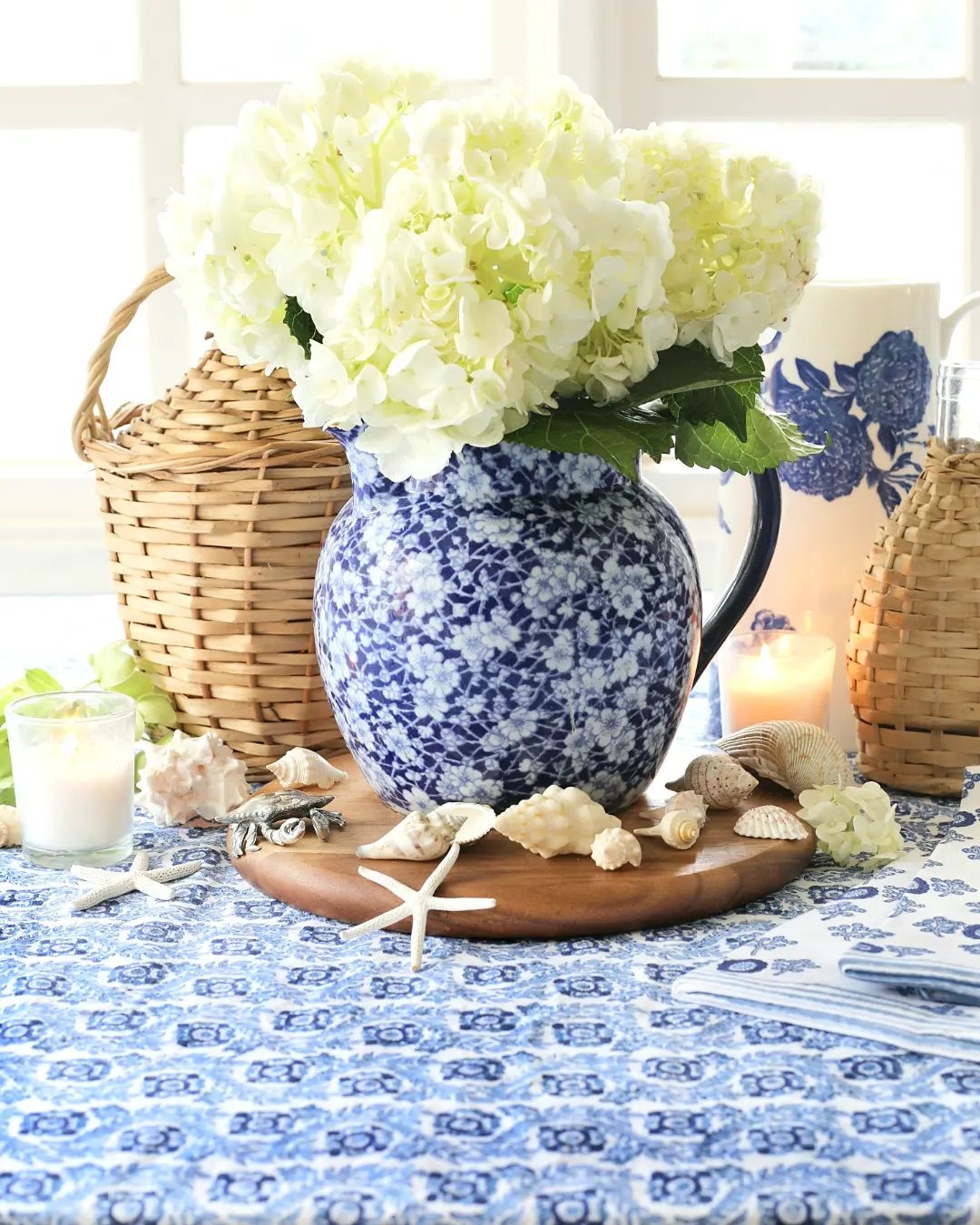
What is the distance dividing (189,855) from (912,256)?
1.44 metres

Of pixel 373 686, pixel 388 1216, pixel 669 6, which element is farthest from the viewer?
pixel 669 6

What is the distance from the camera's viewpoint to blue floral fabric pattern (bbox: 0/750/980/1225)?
1.85ft

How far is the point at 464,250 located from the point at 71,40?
1468 millimetres

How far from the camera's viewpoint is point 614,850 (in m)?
0.84

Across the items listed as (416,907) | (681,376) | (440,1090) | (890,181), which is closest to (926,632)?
(681,376)

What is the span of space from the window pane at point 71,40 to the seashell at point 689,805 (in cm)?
145

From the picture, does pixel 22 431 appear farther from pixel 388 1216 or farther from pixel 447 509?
pixel 388 1216

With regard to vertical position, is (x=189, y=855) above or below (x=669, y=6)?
below

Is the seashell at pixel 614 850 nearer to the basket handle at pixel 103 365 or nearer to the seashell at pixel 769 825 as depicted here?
the seashell at pixel 769 825

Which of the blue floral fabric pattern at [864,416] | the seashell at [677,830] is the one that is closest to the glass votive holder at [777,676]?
the blue floral fabric pattern at [864,416]

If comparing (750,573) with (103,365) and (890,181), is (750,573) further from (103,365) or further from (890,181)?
(890,181)

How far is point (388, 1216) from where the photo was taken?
1.82 feet

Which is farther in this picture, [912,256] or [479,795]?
[912,256]

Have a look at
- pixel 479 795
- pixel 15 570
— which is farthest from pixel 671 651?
pixel 15 570
